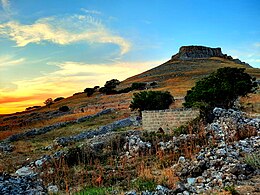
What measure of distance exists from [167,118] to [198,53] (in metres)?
124

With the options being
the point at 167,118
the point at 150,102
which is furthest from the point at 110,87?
the point at 167,118

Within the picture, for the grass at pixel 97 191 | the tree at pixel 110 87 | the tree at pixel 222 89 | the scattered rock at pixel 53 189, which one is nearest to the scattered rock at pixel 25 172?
the scattered rock at pixel 53 189

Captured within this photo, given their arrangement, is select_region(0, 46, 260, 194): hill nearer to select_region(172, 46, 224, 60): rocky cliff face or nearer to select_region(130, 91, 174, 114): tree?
select_region(130, 91, 174, 114): tree

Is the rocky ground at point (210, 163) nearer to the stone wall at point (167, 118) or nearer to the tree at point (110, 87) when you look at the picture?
the stone wall at point (167, 118)

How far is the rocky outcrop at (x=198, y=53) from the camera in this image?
454ft

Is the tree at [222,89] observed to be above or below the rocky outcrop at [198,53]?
below

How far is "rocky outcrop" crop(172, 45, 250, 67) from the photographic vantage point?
138250mm

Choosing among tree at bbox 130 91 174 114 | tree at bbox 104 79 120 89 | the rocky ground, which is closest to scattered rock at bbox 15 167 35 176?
the rocky ground

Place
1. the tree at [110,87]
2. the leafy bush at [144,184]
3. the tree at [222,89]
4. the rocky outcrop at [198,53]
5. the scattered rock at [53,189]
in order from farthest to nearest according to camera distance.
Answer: the rocky outcrop at [198,53] < the tree at [110,87] < the tree at [222,89] < the scattered rock at [53,189] < the leafy bush at [144,184]

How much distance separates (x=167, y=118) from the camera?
21.9m

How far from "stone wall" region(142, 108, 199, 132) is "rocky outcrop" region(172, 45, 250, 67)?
115 m

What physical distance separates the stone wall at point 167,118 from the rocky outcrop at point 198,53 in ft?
379

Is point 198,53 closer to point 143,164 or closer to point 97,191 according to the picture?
point 143,164

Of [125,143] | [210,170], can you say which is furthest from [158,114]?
[210,170]
